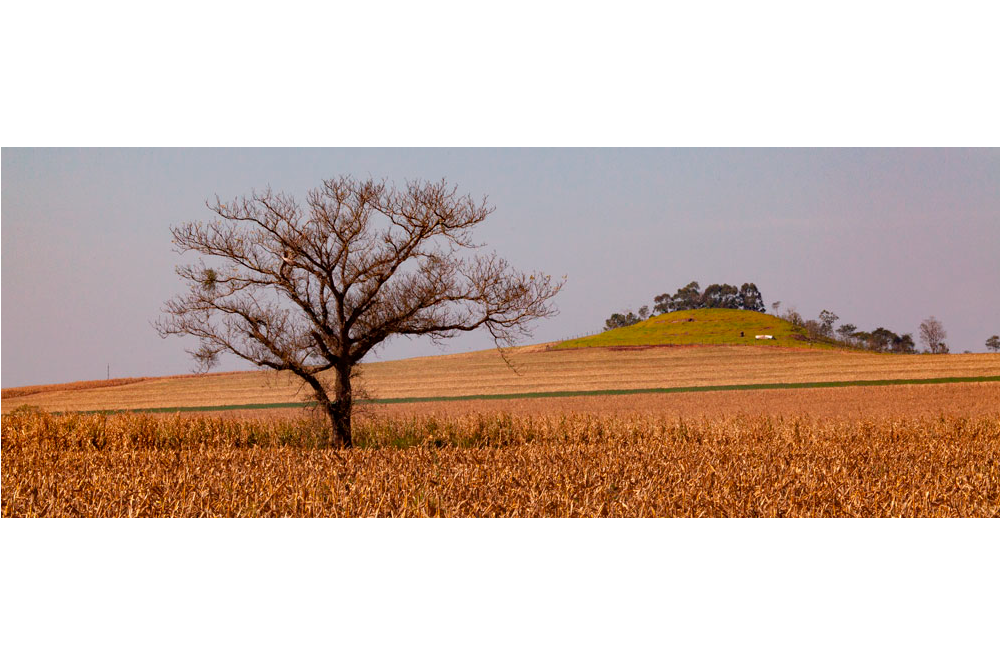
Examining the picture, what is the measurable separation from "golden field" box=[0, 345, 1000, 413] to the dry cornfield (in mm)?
19814

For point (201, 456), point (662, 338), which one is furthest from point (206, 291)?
point (662, 338)

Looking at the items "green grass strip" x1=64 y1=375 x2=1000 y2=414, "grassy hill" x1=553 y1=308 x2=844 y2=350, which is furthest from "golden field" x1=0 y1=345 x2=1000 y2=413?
"grassy hill" x1=553 y1=308 x2=844 y2=350

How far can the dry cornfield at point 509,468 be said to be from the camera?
902 cm

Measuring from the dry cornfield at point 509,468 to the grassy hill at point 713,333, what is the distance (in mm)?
39360

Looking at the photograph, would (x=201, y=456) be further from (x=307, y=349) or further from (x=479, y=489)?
(x=479, y=489)

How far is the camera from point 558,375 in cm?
4641

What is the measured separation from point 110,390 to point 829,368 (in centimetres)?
4544

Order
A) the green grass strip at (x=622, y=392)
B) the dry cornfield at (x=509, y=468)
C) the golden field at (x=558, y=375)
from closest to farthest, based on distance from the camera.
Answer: the dry cornfield at (x=509, y=468) < the green grass strip at (x=622, y=392) < the golden field at (x=558, y=375)

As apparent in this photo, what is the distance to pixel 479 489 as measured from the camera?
9.99 metres

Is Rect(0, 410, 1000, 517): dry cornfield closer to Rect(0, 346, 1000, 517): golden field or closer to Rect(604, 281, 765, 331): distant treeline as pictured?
Rect(0, 346, 1000, 517): golden field

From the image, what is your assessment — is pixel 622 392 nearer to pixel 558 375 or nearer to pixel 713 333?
pixel 558 375

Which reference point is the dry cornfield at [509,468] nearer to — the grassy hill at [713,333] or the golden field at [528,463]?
the golden field at [528,463]

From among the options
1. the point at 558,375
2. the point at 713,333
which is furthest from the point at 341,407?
the point at 713,333

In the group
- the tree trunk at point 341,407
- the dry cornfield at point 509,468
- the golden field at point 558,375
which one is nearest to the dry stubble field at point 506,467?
the dry cornfield at point 509,468
